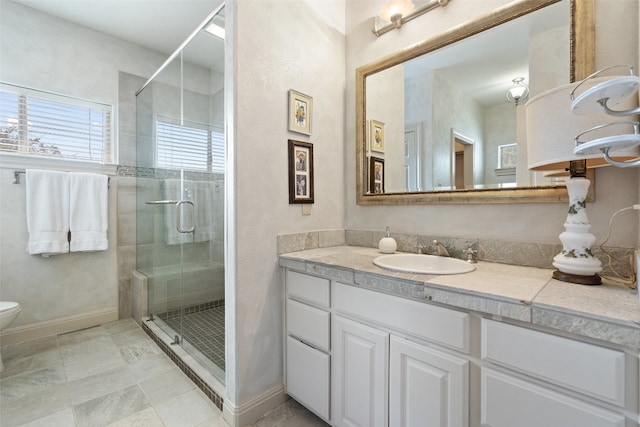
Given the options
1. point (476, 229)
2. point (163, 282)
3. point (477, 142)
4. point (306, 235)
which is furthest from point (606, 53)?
point (163, 282)

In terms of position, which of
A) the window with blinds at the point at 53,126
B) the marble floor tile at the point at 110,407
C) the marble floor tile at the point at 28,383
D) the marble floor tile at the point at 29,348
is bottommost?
the marble floor tile at the point at 110,407

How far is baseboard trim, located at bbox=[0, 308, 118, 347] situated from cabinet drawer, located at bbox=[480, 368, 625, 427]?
3076mm

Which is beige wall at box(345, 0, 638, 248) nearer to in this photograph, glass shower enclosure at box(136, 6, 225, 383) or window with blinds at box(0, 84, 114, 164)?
glass shower enclosure at box(136, 6, 225, 383)

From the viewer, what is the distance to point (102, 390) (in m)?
1.69

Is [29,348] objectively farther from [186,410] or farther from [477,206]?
[477,206]

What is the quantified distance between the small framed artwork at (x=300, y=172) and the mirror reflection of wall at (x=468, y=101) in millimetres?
440

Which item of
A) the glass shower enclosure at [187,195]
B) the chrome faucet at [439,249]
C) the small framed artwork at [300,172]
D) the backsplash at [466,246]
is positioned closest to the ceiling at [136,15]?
the glass shower enclosure at [187,195]

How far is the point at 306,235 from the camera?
1741 millimetres

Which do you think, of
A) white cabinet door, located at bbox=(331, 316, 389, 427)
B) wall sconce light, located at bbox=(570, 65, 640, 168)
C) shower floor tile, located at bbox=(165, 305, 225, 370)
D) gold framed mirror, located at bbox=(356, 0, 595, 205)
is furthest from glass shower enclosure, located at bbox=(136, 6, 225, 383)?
wall sconce light, located at bbox=(570, 65, 640, 168)

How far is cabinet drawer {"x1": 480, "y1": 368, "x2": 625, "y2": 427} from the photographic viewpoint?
72cm

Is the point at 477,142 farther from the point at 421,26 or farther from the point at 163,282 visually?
the point at 163,282

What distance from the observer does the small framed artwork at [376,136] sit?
1.85 meters

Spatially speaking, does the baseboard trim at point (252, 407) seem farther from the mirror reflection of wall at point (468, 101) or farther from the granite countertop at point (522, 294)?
the mirror reflection of wall at point (468, 101)

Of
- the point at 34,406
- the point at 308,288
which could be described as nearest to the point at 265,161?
the point at 308,288
